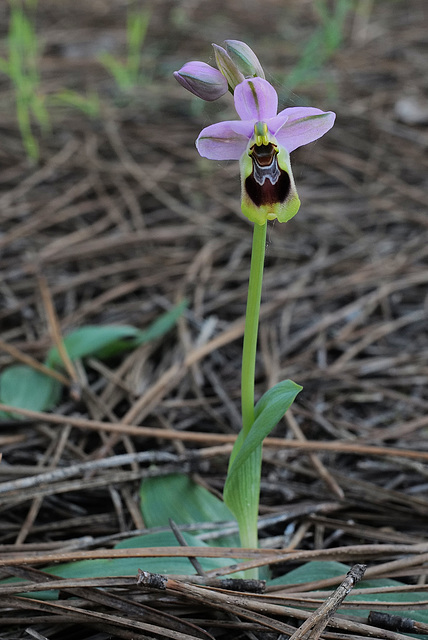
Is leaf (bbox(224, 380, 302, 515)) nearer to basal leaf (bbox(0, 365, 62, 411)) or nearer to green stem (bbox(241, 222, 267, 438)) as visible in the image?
green stem (bbox(241, 222, 267, 438))

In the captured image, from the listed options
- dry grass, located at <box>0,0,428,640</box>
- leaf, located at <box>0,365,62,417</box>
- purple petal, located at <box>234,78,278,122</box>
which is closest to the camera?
purple petal, located at <box>234,78,278,122</box>

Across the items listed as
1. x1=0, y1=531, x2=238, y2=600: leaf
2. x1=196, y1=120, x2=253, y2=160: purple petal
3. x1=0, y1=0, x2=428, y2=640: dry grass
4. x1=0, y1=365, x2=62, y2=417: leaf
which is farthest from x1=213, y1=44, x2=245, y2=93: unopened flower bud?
x1=0, y1=365, x2=62, y2=417: leaf

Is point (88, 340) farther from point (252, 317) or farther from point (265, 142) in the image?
point (265, 142)

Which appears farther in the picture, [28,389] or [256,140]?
[28,389]

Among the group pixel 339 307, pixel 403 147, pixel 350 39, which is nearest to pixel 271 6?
pixel 350 39

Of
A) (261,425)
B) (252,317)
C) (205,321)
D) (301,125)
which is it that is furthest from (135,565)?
(205,321)

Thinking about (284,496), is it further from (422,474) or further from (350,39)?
(350,39)

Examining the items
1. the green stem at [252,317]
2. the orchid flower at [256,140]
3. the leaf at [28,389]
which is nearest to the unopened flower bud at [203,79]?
the orchid flower at [256,140]

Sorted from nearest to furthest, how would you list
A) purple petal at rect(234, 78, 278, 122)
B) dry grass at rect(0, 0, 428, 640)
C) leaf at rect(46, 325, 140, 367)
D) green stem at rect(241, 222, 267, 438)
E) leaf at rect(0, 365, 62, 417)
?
1. purple petal at rect(234, 78, 278, 122)
2. green stem at rect(241, 222, 267, 438)
3. dry grass at rect(0, 0, 428, 640)
4. leaf at rect(0, 365, 62, 417)
5. leaf at rect(46, 325, 140, 367)
